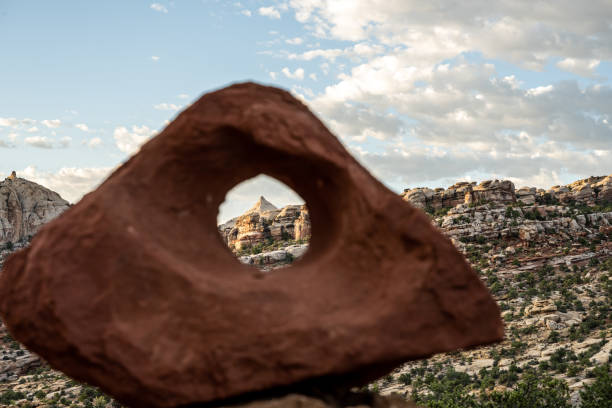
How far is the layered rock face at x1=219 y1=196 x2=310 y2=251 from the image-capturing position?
7269 centimetres

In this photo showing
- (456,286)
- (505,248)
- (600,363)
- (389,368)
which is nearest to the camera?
(456,286)

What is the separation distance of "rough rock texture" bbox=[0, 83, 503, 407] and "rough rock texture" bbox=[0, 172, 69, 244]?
61604mm

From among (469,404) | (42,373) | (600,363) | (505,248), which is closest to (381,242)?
(469,404)

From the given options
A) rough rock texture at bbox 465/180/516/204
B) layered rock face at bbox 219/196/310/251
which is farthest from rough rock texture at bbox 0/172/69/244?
rough rock texture at bbox 465/180/516/204

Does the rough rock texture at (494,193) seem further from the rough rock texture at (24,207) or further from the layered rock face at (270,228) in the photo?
the rough rock texture at (24,207)

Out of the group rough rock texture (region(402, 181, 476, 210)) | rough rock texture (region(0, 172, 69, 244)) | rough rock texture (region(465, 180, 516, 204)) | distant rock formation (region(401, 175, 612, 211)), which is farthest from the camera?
rough rock texture (region(402, 181, 476, 210))

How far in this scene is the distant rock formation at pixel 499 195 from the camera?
64.4m

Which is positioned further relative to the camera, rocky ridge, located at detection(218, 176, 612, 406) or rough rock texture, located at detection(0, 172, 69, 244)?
rough rock texture, located at detection(0, 172, 69, 244)

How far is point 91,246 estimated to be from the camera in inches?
277

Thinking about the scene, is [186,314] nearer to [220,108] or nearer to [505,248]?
[220,108]

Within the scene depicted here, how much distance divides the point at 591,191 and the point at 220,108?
71.2 m

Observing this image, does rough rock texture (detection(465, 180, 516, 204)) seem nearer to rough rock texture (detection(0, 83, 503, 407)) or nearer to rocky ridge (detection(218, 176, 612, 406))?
rocky ridge (detection(218, 176, 612, 406))

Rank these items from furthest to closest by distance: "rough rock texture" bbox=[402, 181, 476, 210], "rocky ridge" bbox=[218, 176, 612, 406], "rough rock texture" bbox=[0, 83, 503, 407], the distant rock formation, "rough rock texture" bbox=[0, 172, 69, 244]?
1. "rough rock texture" bbox=[402, 181, 476, 210]
2. the distant rock formation
3. "rough rock texture" bbox=[0, 172, 69, 244]
4. "rocky ridge" bbox=[218, 176, 612, 406]
5. "rough rock texture" bbox=[0, 83, 503, 407]

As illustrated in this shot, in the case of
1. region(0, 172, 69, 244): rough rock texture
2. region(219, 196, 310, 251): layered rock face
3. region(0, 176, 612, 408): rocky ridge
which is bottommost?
region(0, 176, 612, 408): rocky ridge
